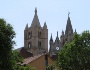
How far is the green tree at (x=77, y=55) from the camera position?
4084cm

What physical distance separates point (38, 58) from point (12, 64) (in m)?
20.7

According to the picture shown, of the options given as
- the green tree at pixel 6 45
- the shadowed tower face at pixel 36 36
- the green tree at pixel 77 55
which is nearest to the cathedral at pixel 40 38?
the shadowed tower face at pixel 36 36

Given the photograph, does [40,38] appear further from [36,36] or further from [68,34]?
[68,34]

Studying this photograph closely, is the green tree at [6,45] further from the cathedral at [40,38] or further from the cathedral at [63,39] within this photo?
the cathedral at [63,39]

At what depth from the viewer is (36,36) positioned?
112 m

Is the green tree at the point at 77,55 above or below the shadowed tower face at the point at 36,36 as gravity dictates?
below

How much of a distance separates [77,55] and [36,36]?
2796 inches

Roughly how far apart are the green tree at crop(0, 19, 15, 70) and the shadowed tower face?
81.2 m

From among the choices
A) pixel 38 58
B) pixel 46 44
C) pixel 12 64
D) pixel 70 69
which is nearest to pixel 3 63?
pixel 12 64

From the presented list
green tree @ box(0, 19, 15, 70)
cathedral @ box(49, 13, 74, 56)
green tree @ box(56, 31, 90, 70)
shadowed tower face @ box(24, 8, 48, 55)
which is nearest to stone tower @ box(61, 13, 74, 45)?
cathedral @ box(49, 13, 74, 56)

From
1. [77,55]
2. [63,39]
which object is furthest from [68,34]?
[77,55]

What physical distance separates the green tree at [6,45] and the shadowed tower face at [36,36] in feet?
266

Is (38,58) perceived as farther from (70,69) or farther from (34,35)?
(34,35)

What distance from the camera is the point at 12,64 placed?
27.9 meters
